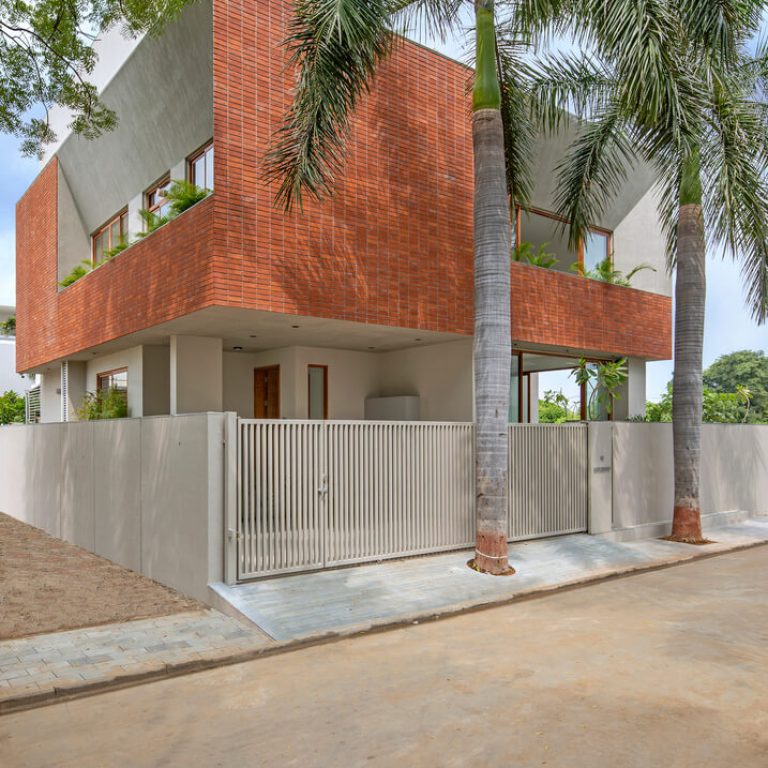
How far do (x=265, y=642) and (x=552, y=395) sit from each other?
37.2 feet

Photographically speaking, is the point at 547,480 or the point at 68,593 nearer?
the point at 68,593

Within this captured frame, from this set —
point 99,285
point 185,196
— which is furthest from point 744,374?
point 185,196

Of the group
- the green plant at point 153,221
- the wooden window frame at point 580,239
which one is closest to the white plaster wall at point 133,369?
the green plant at point 153,221

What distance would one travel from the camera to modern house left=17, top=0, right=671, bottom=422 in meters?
10.1

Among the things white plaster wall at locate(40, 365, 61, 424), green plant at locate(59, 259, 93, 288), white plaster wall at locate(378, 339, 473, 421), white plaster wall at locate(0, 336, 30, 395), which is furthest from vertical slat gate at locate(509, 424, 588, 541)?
white plaster wall at locate(0, 336, 30, 395)

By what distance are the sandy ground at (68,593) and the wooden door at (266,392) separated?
17.0 ft

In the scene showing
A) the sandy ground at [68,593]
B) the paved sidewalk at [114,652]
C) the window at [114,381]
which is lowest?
the sandy ground at [68,593]

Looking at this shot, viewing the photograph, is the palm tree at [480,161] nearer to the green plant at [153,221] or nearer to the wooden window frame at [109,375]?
the green plant at [153,221]

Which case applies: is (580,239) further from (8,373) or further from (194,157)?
(8,373)

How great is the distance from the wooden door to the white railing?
600cm

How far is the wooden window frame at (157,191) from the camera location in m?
14.1

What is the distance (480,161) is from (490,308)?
2084 millimetres

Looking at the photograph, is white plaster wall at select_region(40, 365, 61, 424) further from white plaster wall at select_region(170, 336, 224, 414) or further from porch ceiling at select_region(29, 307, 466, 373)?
white plaster wall at select_region(170, 336, 224, 414)

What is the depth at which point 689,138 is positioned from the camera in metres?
10.2
